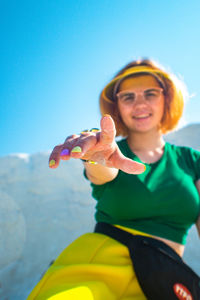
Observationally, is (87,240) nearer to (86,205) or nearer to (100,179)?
(100,179)

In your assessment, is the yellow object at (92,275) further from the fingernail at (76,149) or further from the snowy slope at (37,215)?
the snowy slope at (37,215)

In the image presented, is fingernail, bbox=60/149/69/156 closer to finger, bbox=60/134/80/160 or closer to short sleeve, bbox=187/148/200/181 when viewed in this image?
finger, bbox=60/134/80/160

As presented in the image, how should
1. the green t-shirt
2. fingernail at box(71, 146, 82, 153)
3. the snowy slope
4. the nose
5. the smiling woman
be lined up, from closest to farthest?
fingernail at box(71, 146, 82, 153) → the smiling woman → the green t-shirt → the nose → the snowy slope

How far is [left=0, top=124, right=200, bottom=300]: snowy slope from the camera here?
5.03 ft

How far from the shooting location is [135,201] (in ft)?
2.67

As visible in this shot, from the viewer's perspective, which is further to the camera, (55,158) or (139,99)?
(139,99)

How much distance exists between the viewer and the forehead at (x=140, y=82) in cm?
104

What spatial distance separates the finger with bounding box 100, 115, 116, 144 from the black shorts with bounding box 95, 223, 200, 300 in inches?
17.9

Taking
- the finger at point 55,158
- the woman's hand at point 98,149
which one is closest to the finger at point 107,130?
the woman's hand at point 98,149

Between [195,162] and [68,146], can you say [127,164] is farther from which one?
[195,162]

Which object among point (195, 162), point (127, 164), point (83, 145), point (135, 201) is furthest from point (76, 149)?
point (195, 162)

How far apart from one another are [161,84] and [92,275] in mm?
928

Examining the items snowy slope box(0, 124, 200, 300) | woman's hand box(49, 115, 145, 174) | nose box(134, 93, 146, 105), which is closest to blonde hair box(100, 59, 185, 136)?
nose box(134, 93, 146, 105)

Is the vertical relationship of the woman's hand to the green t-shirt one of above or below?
above
